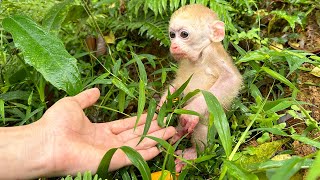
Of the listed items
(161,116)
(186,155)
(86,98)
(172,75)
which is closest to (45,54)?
(86,98)

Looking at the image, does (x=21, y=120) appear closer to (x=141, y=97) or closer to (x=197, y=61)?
(x=141, y=97)

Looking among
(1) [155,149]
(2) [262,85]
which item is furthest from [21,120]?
(2) [262,85]

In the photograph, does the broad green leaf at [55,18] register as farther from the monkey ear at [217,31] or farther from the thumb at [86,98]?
the monkey ear at [217,31]

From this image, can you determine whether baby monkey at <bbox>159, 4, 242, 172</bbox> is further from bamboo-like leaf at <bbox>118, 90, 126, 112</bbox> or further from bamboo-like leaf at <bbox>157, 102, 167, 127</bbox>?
bamboo-like leaf at <bbox>118, 90, 126, 112</bbox>

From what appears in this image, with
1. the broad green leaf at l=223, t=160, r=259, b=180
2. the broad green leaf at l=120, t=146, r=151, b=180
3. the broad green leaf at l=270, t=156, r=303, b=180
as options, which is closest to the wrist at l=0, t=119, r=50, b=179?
the broad green leaf at l=120, t=146, r=151, b=180

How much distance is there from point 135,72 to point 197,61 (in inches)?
→ 37.7

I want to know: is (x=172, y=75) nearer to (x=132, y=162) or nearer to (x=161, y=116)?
(x=161, y=116)

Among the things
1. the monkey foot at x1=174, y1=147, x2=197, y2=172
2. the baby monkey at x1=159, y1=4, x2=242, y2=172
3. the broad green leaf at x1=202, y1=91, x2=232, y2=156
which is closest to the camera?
the broad green leaf at x1=202, y1=91, x2=232, y2=156

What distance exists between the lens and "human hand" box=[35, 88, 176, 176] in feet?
8.87

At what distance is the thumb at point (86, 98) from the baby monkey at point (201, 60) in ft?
1.71

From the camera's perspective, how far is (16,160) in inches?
103

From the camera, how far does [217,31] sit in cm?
322

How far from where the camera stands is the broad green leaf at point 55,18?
3.28 m

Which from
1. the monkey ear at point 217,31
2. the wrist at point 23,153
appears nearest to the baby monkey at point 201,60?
the monkey ear at point 217,31
